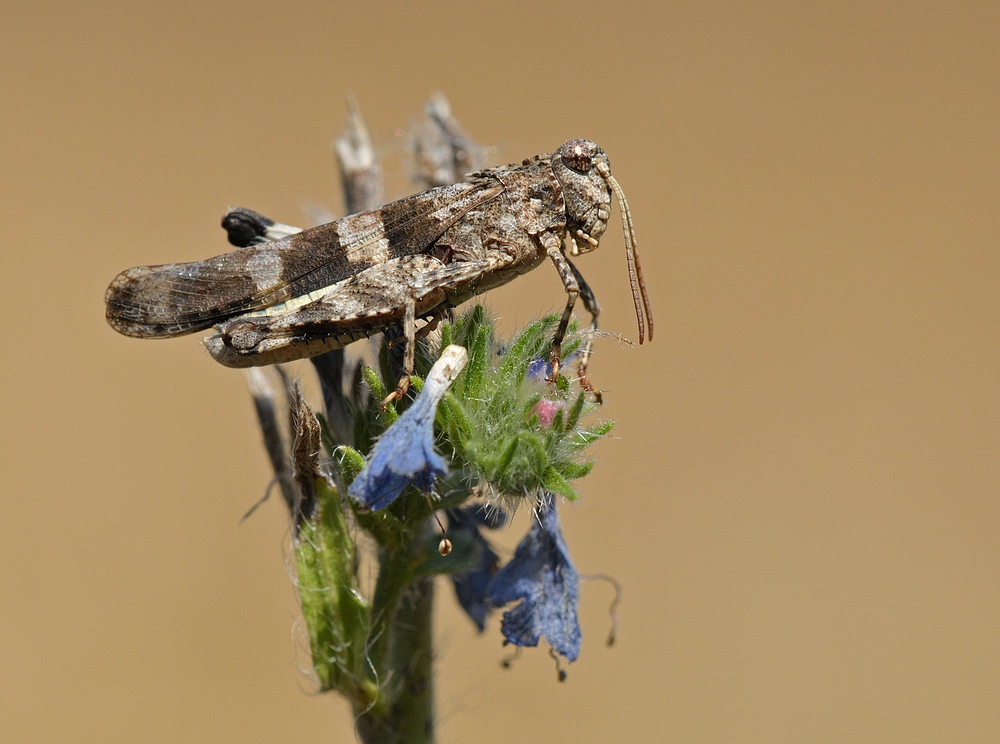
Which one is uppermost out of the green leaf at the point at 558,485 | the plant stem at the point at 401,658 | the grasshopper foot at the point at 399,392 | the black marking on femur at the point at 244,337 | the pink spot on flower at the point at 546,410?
the black marking on femur at the point at 244,337

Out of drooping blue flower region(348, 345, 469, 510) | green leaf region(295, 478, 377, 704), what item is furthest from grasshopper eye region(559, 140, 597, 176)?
green leaf region(295, 478, 377, 704)

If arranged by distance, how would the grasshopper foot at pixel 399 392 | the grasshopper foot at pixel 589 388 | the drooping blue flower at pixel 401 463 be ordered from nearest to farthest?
the drooping blue flower at pixel 401 463, the grasshopper foot at pixel 399 392, the grasshopper foot at pixel 589 388

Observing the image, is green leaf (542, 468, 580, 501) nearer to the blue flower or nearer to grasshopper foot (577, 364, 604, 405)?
the blue flower

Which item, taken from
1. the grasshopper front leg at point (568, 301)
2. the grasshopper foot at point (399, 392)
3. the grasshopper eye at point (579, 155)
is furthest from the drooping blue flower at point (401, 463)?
the grasshopper eye at point (579, 155)

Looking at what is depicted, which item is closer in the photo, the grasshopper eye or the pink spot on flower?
the pink spot on flower

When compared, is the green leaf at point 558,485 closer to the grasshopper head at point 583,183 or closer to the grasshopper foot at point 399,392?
the grasshopper foot at point 399,392

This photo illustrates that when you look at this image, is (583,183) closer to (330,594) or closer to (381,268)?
(381,268)
